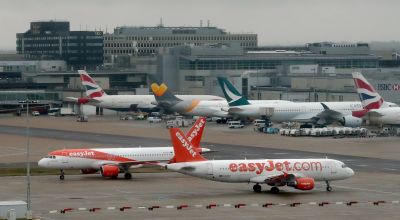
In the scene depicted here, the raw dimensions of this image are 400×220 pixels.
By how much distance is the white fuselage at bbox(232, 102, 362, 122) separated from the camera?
171 m

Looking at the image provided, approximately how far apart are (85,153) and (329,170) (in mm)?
24221

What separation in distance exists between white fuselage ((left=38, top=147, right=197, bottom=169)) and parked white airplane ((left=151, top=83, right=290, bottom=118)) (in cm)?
7522

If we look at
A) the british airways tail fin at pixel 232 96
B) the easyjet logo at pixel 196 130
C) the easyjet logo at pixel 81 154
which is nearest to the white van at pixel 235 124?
the british airways tail fin at pixel 232 96

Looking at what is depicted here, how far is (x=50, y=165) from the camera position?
344ft

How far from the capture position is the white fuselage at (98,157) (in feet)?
344

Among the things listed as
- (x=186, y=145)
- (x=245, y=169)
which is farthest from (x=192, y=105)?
(x=245, y=169)

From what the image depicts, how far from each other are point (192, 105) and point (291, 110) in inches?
871

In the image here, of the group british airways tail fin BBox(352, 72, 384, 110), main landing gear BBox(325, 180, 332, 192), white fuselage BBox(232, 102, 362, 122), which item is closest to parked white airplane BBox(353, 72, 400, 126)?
british airways tail fin BBox(352, 72, 384, 110)

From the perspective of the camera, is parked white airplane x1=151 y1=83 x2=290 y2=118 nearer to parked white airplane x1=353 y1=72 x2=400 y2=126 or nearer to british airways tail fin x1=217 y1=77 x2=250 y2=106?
british airways tail fin x1=217 y1=77 x2=250 y2=106

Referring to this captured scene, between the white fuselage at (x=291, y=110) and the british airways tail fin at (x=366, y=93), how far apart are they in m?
18.5

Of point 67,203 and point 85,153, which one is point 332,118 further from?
point 67,203

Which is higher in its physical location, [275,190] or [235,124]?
[235,124]

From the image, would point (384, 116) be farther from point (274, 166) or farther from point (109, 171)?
point (274, 166)

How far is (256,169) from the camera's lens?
93125 mm
